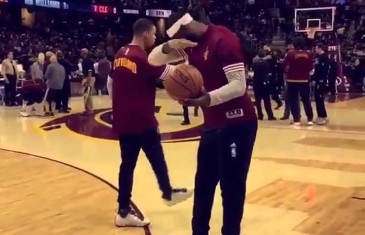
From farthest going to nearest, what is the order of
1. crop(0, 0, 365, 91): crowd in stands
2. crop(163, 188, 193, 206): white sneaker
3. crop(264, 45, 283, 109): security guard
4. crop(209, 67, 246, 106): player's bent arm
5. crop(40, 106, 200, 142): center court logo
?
1. crop(0, 0, 365, 91): crowd in stands
2. crop(264, 45, 283, 109): security guard
3. crop(40, 106, 200, 142): center court logo
4. crop(163, 188, 193, 206): white sneaker
5. crop(209, 67, 246, 106): player's bent arm

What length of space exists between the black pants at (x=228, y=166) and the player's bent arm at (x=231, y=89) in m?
0.24

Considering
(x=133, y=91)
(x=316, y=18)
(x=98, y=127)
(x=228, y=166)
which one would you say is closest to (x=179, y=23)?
(x=228, y=166)

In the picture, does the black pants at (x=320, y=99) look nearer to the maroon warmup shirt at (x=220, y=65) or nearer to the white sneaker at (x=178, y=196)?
the white sneaker at (x=178, y=196)

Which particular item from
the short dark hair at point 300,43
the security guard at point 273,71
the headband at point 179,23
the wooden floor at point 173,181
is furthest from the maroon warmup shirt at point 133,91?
the security guard at point 273,71

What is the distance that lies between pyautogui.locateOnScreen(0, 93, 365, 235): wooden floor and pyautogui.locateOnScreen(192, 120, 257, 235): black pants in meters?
1.10

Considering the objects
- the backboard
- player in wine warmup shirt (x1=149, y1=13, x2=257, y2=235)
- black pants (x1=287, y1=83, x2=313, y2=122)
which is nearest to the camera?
player in wine warmup shirt (x1=149, y1=13, x2=257, y2=235)

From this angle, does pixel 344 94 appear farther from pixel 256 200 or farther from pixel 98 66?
pixel 256 200

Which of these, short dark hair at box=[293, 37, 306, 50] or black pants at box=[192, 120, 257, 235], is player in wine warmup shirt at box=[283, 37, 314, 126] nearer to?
short dark hair at box=[293, 37, 306, 50]

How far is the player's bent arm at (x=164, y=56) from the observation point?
3902 mm

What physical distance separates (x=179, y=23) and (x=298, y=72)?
280 inches

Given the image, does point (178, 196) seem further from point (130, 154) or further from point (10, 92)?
point (10, 92)

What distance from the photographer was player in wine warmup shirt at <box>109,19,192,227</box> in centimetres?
460


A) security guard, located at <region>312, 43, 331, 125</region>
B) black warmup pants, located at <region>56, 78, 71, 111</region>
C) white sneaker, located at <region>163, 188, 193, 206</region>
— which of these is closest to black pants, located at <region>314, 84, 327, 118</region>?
security guard, located at <region>312, 43, 331, 125</region>

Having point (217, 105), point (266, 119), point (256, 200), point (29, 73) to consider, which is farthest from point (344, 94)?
point (217, 105)
